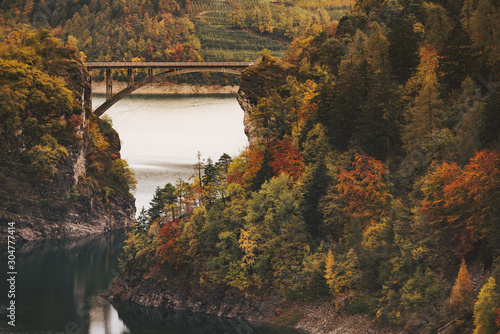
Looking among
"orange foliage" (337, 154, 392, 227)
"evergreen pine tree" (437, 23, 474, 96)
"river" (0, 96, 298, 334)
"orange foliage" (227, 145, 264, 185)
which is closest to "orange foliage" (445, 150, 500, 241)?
"orange foliage" (337, 154, 392, 227)

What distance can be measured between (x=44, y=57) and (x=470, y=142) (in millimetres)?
81209

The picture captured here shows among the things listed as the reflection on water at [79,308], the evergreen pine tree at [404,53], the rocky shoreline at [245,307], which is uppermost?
the evergreen pine tree at [404,53]

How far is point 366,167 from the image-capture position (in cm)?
10319

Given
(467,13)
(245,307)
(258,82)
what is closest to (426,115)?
(467,13)

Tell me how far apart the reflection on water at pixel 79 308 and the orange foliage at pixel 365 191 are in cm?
1445

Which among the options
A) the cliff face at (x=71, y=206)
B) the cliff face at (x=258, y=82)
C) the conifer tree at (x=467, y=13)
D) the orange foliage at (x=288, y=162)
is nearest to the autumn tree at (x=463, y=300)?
the orange foliage at (x=288, y=162)

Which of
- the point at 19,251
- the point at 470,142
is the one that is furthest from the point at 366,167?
the point at 19,251

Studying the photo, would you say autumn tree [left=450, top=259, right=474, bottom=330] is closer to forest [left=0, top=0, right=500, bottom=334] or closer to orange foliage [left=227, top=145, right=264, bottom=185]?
forest [left=0, top=0, right=500, bottom=334]

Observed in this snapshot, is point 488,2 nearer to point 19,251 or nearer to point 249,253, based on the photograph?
point 249,253

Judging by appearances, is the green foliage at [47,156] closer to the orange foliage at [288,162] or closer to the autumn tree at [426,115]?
the orange foliage at [288,162]

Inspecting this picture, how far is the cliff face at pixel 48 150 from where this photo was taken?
14300 cm

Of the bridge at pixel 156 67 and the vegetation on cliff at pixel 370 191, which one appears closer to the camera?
the vegetation on cliff at pixel 370 191

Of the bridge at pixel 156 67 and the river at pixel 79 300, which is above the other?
the bridge at pixel 156 67

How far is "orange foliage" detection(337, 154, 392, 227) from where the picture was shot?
100 metres
